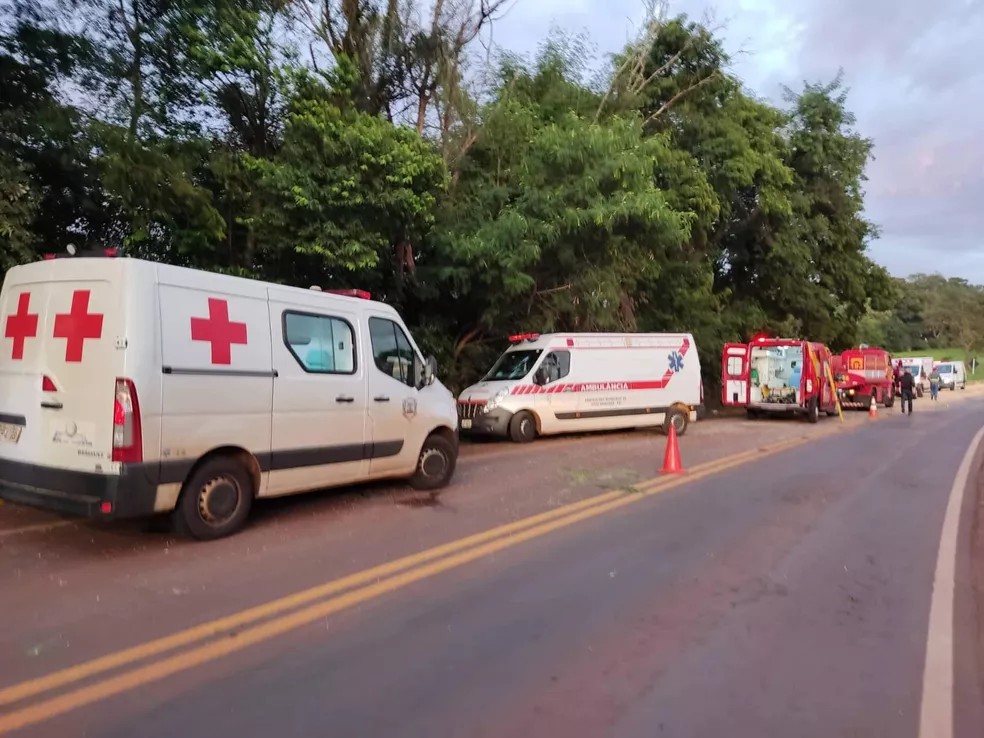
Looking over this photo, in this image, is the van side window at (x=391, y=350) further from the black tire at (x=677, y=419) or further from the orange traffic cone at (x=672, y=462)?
the black tire at (x=677, y=419)

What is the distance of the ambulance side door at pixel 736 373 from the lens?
76.8ft

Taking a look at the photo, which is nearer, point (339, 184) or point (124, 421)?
point (124, 421)

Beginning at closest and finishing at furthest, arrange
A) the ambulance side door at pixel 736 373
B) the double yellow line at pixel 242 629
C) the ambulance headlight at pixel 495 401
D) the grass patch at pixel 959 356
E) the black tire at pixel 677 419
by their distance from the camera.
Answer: the double yellow line at pixel 242 629, the ambulance headlight at pixel 495 401, the black tire at pixel 677 419, the ambulance side door at pixel 736 373, the grass patch at pixel 959 356

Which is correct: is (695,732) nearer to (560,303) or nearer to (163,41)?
(163,41)

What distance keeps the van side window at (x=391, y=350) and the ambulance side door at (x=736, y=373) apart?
54.4 ft

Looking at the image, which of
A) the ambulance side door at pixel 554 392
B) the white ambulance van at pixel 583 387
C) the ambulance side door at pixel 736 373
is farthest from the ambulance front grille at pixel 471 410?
the ambulance side door at pixel 736 373

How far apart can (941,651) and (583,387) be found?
11883 mm

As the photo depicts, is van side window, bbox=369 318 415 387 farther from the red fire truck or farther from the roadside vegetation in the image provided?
the red fire truck

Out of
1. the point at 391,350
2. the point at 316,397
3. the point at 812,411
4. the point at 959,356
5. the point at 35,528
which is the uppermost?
the point at 959,356

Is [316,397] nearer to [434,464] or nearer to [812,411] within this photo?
[434,464]

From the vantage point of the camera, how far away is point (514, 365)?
53.7 ft

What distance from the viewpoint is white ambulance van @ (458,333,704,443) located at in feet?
50.9

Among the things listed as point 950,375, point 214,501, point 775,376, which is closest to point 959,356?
point 950,375

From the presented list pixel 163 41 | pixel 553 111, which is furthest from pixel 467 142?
pixel 163 41
